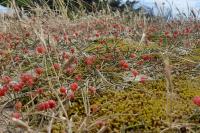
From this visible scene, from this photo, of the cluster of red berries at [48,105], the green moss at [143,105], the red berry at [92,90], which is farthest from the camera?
the red berry at [92,90]

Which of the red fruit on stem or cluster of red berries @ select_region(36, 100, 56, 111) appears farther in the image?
the red fruit on stem

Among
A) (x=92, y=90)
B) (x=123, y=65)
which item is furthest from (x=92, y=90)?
(x=123, y=65)

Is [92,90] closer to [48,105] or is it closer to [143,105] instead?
[143,105]

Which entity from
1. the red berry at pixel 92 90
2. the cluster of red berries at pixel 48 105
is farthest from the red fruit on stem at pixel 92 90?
the cluster of red berries at pixel 48 105

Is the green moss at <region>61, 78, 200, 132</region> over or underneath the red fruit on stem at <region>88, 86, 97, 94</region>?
underneath

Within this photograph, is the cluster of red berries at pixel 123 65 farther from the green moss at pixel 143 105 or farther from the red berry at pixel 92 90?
the red berry at pixel 92 90

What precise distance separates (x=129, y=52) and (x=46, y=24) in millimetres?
2680

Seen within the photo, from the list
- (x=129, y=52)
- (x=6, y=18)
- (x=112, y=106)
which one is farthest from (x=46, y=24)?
(x=112, y=106)

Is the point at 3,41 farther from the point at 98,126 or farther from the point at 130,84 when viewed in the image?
the point at 98,126

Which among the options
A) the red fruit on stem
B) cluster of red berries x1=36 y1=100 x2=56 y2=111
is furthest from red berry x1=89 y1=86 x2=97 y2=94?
cluster of red berries x1=36 y1=100 x2=56 y2=111

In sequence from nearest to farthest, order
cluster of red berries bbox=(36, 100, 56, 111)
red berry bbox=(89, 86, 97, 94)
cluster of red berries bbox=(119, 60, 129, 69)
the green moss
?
cluster of red berries bbox=(36, 100, 56, 111), the green moss, red berry bbox=(89, 86, 97, 94), cluster of red berries bbox=(119, 60, 129, 69)

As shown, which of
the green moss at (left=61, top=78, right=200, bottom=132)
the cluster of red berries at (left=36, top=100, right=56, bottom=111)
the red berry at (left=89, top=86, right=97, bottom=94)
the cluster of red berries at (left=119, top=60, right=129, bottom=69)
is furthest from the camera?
the cluster of red berries at (left=119, top=60, right=129, bottom=69)

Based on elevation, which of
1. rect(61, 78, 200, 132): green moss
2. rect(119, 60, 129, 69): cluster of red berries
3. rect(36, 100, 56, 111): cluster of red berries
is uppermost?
rect(36, 100, 56, 111): cluster of red berries

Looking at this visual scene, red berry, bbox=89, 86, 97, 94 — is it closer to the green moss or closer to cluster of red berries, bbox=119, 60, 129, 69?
the green moss
